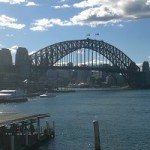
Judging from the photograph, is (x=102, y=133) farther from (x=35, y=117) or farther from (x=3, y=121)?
(x=3, y=121)

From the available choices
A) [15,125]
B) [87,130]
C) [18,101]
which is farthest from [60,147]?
[18,101]

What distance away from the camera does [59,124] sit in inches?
2906

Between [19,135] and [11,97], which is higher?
[11,97]

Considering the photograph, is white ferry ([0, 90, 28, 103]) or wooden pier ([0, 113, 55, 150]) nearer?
wooden pier ([0, 113, 55, 150])

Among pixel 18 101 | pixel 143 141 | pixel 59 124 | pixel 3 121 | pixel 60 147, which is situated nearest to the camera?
pixel 3 121

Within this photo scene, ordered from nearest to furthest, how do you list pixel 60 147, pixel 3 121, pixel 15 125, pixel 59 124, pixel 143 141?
pixel 3 121 → pixel 15 125 → pixel 60 147 → pixel 143 141 → pixel 59 124

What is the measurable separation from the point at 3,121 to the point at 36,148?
6.15 metres

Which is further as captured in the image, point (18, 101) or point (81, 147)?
point (18, 101)

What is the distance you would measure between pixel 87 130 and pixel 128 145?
13231 millimetres

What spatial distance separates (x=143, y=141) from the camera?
2157 inches

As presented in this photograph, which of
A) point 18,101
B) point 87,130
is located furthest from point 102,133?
point 18,101

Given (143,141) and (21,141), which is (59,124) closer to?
(143,141)

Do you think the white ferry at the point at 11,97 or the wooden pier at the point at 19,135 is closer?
the wooden pier at the point at 19,135

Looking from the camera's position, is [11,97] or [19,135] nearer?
[19,135]
